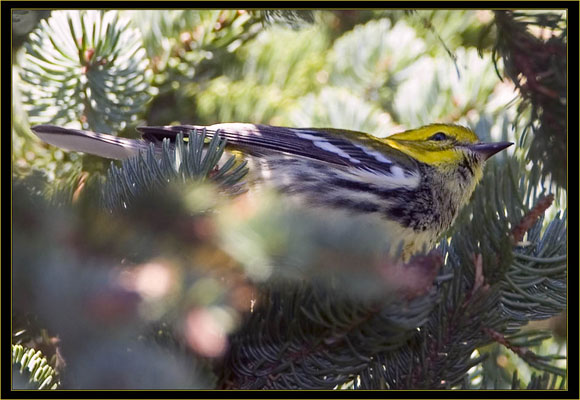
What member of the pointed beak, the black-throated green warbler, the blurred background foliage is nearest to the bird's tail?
→ the black-throated green warbler

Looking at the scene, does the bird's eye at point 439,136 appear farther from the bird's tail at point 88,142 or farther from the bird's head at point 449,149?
the bird's tail at point 88,142

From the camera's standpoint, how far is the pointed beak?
82.6 inches

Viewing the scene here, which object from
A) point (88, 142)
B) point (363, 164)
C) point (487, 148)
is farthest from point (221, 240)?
point (487, 148)

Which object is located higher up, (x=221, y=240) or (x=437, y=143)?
(x=437, y=143)

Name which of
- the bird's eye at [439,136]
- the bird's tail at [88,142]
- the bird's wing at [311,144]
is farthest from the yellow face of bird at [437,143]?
the bird's tail at [88,142]

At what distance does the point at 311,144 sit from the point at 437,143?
1.52ft

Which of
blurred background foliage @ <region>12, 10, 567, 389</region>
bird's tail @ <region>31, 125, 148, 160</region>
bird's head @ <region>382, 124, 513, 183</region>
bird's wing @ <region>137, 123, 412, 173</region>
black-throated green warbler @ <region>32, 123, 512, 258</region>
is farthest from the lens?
bird's head @ <region>382, 124, 513, 183</region>

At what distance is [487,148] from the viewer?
7.07 ft

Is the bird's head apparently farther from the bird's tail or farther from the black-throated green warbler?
the bird's tail

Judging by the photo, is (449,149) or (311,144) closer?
(311,144)

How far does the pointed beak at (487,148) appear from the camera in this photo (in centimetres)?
210

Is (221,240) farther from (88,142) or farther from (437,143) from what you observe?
(437,143)

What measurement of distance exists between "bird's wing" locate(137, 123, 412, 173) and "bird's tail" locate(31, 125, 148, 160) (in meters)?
0.27

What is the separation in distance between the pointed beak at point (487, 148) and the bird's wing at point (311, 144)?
29cm
